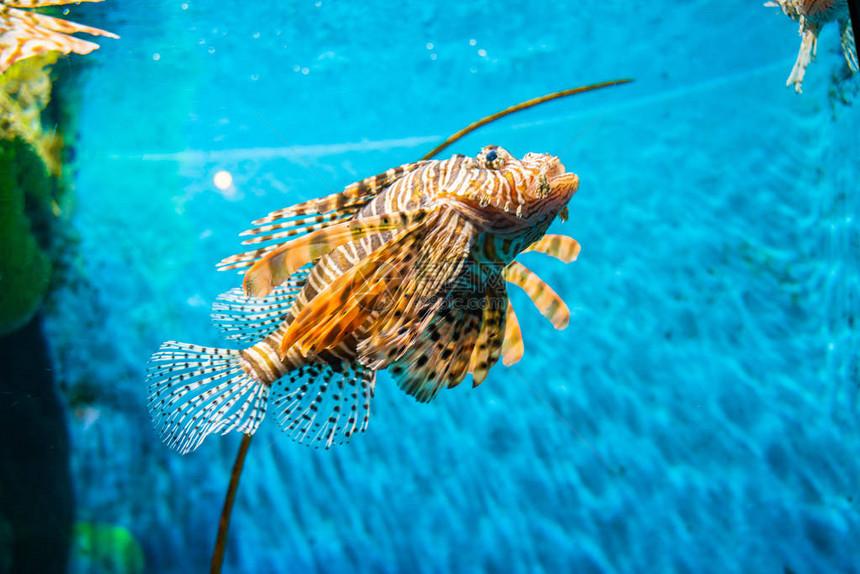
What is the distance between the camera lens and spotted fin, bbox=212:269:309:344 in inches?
61.7

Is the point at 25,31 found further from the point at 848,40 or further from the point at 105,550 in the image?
the point at 848,40

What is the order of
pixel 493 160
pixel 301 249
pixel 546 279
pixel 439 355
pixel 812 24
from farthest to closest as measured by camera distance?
pixel 546 279
pixel 812 24
pixel 439 355
pixel 493 160
pixel 301 249

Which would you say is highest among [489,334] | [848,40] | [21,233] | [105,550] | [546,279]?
[848,40]

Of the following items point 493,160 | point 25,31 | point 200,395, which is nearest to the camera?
point 493,160

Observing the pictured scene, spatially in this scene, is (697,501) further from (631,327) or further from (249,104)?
(249,104)

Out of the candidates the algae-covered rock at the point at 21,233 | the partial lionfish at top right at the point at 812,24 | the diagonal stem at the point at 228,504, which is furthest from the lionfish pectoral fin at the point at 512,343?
the algae-covered rock at the point at 21,233

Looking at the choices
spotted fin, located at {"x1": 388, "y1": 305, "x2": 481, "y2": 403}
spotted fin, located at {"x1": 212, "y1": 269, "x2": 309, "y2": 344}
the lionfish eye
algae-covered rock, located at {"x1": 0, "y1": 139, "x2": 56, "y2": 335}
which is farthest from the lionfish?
spotted fin, located at {"x1": 388, "y1": 305, "x2": 481, "y2": 403}

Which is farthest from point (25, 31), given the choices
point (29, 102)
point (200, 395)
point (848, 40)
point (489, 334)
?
point (848, 40)

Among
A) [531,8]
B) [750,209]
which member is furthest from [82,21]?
[750,209]

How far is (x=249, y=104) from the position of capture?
3.02 m

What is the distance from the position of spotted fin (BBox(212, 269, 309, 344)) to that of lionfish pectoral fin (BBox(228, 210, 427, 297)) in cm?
52

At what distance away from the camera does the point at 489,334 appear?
1.45 m

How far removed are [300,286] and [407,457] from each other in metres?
1.57

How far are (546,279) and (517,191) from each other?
1.83m
